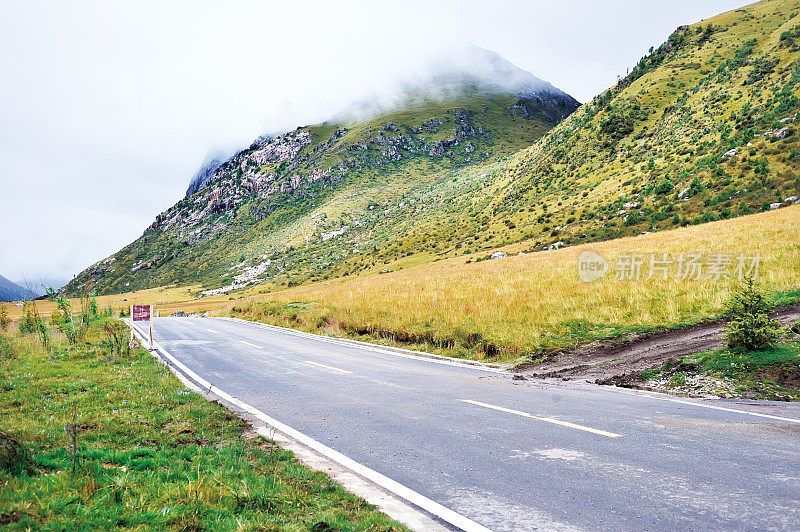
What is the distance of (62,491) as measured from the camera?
12.7ft

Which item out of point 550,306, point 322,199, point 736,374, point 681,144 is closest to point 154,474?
point 736,374

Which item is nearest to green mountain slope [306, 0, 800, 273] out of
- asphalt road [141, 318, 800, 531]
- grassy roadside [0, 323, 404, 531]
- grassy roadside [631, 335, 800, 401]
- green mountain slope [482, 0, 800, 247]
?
green mountain slope [482, 0, 800, 247]

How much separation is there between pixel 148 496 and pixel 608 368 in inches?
415

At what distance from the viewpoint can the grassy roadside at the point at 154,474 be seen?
3.58 m

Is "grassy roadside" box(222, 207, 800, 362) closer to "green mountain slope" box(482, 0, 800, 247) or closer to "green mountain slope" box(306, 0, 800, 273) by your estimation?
"green mountain slope" box(482, 0, 800, 247)

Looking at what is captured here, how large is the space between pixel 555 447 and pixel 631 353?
25.3 feet

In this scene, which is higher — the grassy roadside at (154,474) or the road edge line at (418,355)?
the grassy roadside at (154,474)

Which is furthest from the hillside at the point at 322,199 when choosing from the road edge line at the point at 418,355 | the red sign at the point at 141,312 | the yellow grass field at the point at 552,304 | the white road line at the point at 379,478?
the white road line at the point at 379,478

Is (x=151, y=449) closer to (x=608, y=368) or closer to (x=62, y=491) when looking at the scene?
(x=62, y=491)

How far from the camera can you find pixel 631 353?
39.0 feet

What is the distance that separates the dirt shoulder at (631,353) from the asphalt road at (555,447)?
4.04 feet

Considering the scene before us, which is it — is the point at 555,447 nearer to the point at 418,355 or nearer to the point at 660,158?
the point at 418,355

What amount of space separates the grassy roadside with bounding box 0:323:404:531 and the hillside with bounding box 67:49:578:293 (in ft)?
256

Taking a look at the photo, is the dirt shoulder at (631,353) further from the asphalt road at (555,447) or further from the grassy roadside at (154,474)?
the grassy roadside at (154,474)
